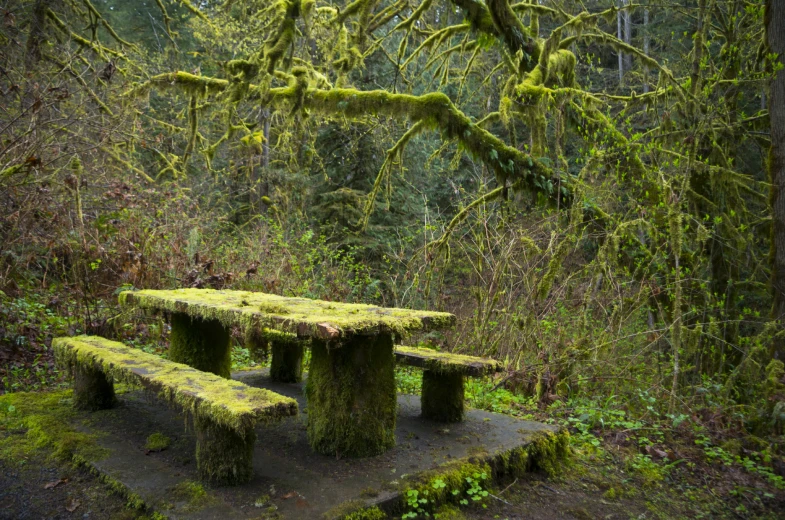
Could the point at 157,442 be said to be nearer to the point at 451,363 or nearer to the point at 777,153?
the point at 451,363

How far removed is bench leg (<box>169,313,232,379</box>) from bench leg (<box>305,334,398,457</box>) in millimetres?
1570

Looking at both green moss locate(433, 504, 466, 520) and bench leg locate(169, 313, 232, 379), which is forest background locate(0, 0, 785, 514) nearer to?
green moss locate(433, 504, 466, 520)

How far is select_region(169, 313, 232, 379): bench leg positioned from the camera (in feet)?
15.1

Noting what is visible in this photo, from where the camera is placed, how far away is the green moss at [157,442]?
138 inches

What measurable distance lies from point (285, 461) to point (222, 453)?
20.5 inches

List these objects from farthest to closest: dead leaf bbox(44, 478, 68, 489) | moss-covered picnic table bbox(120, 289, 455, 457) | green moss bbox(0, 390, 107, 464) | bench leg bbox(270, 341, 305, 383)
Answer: bench leg bbox(270, 341, 305, 383)
green moss bbox(0, 390, 107, 464)
moss-covered picnic table bbox(120, 289, 455, 457)
dead leaf bbox(44, 478, 68, 489)

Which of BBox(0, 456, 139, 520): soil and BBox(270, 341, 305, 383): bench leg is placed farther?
BBox(270, 341, 305, 383): bench leg

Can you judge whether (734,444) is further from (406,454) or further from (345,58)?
(345,58)

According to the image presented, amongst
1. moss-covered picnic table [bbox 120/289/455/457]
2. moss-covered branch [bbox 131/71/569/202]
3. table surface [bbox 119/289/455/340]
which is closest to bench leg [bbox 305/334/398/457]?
moss-covered picnic table [bbox 120/289/455/457]

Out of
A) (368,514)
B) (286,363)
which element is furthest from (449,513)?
(286,363)

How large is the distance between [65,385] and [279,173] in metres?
9.71

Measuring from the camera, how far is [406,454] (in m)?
3.47

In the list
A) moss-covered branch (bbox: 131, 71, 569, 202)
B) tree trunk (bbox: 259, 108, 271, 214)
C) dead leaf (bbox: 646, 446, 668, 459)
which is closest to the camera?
dead leaf (bbox: 646, 446, 668, 459)

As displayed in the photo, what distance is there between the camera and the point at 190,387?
3105 mm
